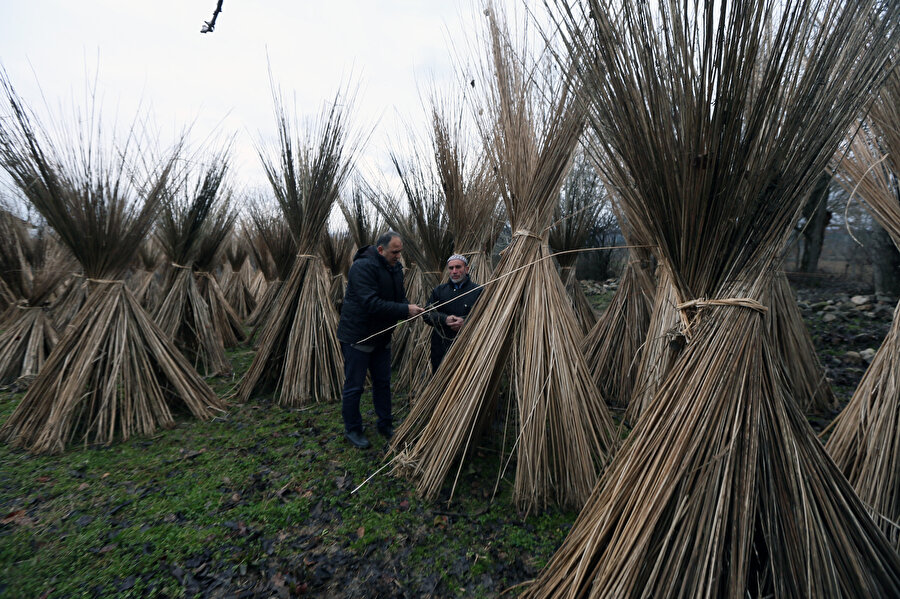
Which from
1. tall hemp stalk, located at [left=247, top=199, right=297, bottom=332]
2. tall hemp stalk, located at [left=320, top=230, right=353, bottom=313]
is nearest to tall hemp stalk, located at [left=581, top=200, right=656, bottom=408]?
tall hemp stalk, located at [left=320, top=230, right=353, bottom=313]

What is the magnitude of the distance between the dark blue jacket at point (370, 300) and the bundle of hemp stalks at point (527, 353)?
0.74 metres

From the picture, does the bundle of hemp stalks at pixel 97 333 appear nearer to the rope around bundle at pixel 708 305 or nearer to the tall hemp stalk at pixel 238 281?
the rope around bundle at pixel 708 305

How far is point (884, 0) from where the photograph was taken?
4.24 feet

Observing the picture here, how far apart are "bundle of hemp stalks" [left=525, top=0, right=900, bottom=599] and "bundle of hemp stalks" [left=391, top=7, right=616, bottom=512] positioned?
92cm

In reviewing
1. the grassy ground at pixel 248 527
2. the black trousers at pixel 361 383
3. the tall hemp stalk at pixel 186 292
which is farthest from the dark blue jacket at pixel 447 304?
the tall hemp stalk at pixel 186 292

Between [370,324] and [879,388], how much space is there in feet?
9.19

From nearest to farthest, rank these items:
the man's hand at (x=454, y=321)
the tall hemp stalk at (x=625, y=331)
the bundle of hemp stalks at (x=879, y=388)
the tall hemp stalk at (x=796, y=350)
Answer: the bundle of hemp stalks at (x=879, y=388) < the man's hand at (x=454, y=321) < the tall hemp stalk at (x=796, y=350) < the tall hemp stalk at (x=625, y=331)

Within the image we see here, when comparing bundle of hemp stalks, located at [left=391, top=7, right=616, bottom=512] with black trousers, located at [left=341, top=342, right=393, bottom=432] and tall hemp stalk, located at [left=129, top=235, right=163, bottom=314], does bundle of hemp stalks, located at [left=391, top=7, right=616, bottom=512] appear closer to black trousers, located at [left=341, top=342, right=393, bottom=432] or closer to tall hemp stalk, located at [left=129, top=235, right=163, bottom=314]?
black trousers, located at [left=341, top=342, right=393, bottom=432]

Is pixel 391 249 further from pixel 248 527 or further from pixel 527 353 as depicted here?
pixel 248 527

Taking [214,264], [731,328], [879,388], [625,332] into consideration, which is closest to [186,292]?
[214,264]

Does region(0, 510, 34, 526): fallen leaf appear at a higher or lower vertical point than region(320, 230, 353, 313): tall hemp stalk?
lower

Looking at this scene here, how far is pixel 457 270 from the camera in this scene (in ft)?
10.7

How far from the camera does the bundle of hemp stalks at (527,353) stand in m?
2.20

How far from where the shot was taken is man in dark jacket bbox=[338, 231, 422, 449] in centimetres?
300
